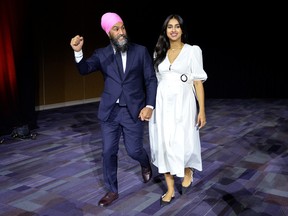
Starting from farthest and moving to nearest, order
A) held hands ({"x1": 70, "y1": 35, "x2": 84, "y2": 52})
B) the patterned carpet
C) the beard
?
the patterned carpet, the beard, held hands ({"x1": 70, "y1": 35, "x2": 84, "y2": 52})

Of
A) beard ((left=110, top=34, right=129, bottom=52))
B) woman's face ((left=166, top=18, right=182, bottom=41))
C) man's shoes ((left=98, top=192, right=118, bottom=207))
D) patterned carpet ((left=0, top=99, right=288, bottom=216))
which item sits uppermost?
woman's face ((left=166, top=18, right=182, bottom=41))

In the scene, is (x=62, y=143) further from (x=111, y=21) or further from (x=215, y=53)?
(x=215, y=53)

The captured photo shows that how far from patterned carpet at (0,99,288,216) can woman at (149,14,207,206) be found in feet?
1.33

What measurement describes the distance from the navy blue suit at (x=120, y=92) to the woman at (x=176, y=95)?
Result: 3.6 inches

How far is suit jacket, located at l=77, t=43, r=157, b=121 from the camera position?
2391 mm

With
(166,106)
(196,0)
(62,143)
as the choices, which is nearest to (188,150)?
(166,106)

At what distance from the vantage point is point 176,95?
2412mm

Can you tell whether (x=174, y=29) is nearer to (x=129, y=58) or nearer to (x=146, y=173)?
(x=129, y=58)

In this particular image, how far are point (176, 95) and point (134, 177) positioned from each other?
3.73 ft

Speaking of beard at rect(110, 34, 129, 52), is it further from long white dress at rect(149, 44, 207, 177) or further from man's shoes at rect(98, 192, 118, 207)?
man's shoes at rect(98, 192, 118, 207)

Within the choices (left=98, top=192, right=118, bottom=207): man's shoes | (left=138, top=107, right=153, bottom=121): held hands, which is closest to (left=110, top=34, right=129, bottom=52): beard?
(left=138, top=107, right=153, bottom=121): held hands

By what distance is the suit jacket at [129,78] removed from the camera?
239 centimetres

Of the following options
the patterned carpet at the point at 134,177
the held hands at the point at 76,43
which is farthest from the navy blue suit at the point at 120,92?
the patterned carpet at the point at 134,177

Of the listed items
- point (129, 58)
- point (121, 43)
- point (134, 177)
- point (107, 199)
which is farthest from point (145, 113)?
point (134, 177)
